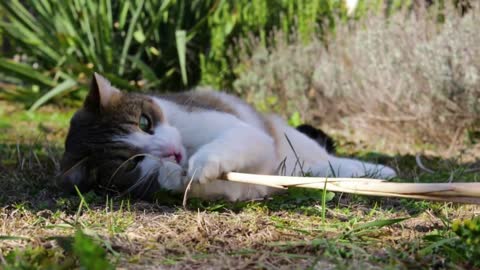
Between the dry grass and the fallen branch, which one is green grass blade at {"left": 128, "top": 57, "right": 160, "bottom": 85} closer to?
the dry grass

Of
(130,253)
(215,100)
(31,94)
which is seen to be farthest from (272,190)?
(31,94)

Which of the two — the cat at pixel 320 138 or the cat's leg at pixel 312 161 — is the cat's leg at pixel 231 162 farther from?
the cat at pixel 320 138

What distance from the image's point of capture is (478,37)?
13.1ft

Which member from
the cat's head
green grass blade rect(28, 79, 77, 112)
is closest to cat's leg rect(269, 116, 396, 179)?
the cat's head

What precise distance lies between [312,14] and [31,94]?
2965 millimetres

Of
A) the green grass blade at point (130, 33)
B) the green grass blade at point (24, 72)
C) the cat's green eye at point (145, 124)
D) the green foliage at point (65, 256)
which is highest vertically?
the green grass blade at point (130, 33)

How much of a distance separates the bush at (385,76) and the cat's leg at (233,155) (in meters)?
2.29

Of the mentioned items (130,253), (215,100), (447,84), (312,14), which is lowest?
(130,253)

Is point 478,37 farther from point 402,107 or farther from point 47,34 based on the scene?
point 47,34

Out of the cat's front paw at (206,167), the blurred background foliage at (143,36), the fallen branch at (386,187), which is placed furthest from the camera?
the blurred background foliage at (143,36)

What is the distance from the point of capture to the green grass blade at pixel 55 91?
5465 mm

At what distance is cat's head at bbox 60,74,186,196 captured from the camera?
225 centimetres

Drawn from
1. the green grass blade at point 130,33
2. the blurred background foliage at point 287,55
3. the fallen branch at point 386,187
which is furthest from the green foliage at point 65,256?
the green grass blade at point 130,33

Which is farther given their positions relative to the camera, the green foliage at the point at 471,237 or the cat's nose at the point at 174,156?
the cat's nose at the point at 174,156
